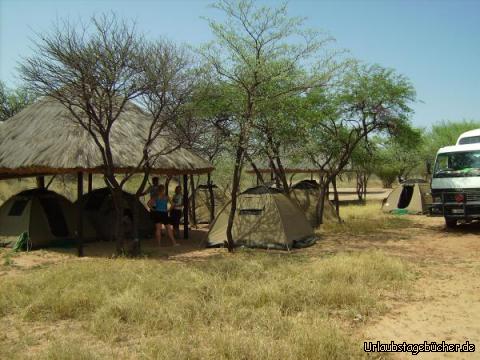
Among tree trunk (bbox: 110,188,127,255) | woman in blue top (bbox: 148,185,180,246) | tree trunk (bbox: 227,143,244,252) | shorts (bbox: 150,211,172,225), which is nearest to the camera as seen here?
tree trunk (bbox: 110,188,127,255)

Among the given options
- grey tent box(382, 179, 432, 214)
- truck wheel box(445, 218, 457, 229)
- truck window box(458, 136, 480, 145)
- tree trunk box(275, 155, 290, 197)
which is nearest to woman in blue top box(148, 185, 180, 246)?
tree trunk box(275, 155, 290, 197)

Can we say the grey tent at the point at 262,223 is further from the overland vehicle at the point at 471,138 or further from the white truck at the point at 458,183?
the overland vehicle at the point at 471,138

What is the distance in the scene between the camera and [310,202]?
1667 centimetres

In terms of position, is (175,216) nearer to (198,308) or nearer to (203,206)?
(203,206)

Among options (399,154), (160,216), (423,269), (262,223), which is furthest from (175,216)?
(399,154)

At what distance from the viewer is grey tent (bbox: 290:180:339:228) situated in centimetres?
1639

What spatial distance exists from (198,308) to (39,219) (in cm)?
785

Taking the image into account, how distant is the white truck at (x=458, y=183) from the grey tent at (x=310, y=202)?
12.6ft

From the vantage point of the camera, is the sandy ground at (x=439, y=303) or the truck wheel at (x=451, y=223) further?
the truck wheel at (x=451, y=223)

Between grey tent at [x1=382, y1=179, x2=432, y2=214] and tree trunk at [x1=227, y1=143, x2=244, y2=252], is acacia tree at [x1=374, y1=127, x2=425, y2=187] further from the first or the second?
tree trunk at [x1=227, y1=143, x2=244, y2=252]

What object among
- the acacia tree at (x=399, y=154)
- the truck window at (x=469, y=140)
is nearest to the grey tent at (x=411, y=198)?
the acacia tree at (x=399, y=154)

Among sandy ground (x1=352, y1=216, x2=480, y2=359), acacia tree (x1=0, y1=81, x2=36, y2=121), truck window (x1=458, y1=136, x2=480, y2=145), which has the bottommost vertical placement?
sandy ground (x1=352, y1=216, x2=480, y2=359)

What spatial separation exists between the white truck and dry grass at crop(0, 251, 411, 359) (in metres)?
5.63

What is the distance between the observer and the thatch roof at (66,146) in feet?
34.7
